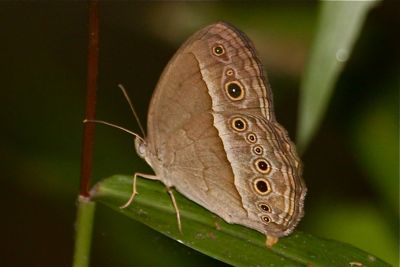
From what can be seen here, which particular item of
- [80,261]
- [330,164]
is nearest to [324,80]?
[80,261]

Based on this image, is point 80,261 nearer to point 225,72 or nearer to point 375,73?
point 225,72

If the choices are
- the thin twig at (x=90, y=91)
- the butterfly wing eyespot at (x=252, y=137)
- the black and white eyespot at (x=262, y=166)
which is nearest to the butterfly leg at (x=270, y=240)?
the black and white eyespot at (x=262, y=166)

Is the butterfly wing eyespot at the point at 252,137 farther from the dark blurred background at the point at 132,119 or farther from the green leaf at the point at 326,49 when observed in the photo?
the dark blurred background at the point at 132,119

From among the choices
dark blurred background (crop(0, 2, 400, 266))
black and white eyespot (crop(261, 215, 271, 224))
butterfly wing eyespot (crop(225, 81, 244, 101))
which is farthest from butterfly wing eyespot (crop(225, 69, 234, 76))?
dark blurred background (crop(0, 2, 400, 266))

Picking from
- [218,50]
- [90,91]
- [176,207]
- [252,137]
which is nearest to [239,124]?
[252,137]

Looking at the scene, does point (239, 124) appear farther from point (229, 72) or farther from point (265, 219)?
point (265, 219)
